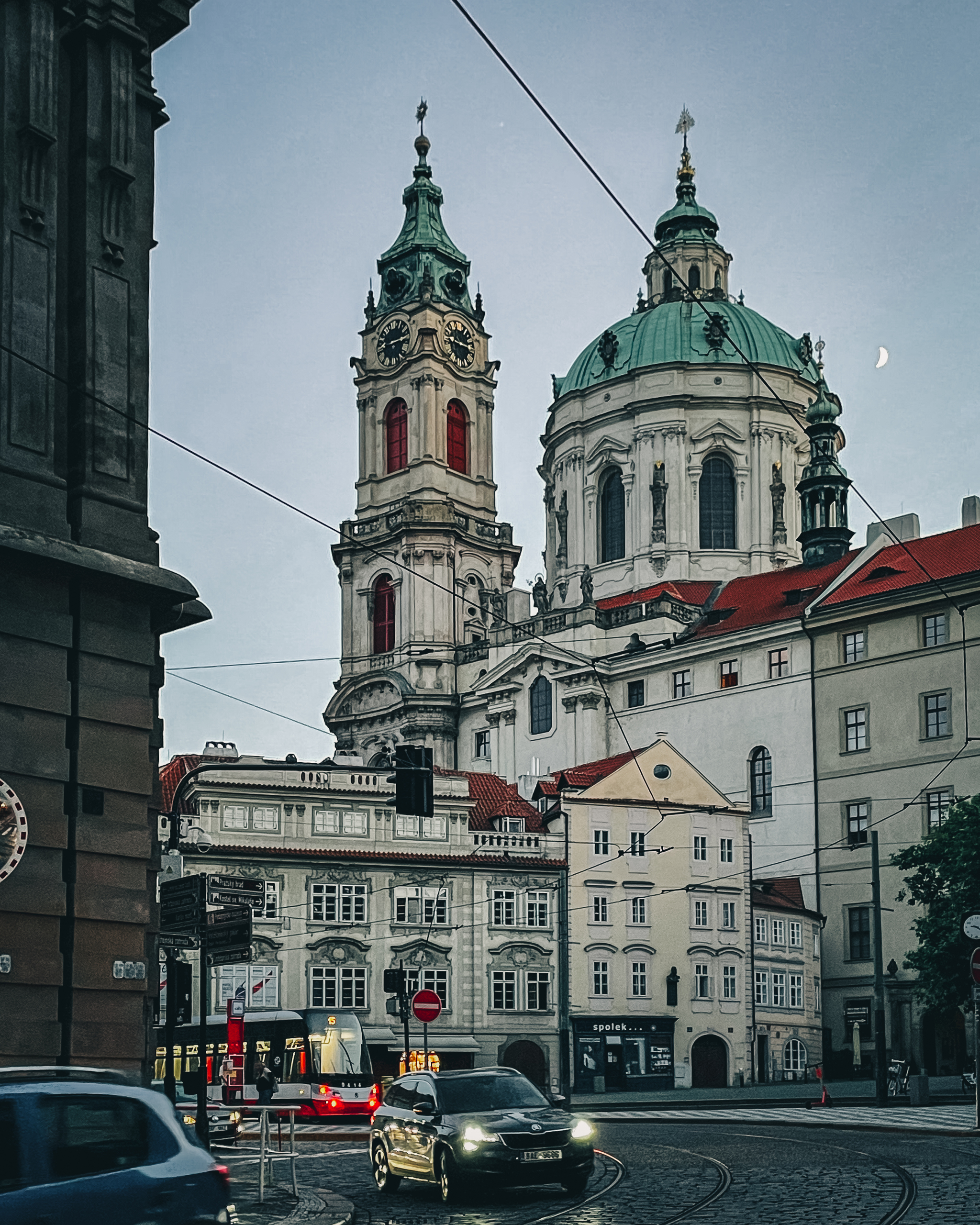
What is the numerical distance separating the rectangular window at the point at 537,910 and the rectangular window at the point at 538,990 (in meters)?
1.59

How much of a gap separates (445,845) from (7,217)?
142 ft

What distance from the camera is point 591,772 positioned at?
66062mm

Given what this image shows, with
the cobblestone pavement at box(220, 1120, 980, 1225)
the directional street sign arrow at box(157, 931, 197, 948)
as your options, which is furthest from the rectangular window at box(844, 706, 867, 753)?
the directional street sign arrow at box(157, 931, 197, 948)

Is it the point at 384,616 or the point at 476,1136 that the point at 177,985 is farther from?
the point at 384,616

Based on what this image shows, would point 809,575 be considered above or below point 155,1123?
above

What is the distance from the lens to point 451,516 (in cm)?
8938

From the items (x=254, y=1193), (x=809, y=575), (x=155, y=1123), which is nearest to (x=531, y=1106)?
(x=254, y=1193)

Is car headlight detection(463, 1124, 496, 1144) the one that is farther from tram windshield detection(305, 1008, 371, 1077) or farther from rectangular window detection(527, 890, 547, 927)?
rectangular window detection(527, 890, 547, 927)

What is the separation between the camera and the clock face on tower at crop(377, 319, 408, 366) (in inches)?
3664

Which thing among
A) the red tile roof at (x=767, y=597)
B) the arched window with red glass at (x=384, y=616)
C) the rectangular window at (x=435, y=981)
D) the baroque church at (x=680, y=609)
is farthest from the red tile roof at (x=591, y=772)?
the arched window with red glass at (x=384, y=616)

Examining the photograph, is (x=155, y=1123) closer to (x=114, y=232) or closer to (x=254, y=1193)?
(x=254, y=1193)

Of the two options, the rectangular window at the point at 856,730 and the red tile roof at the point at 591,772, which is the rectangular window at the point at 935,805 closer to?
the rectangular window at the point at 856,730

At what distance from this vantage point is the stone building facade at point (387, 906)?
56781 millimetres

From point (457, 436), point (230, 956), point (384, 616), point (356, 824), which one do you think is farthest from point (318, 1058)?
point (457, 436)
